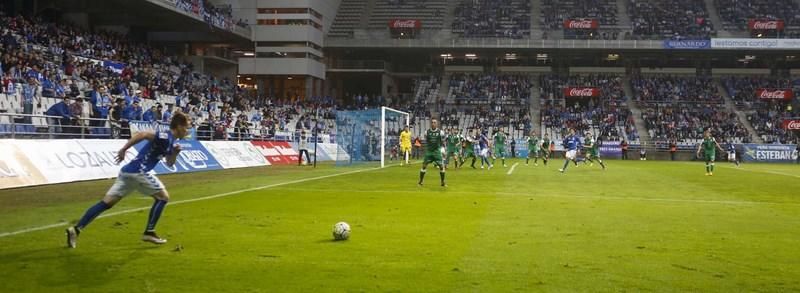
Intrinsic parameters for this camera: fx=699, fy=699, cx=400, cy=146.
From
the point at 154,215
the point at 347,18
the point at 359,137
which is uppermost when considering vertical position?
the point at 347,18

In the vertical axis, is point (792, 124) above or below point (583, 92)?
below

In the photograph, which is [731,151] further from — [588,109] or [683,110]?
→ [588,109]

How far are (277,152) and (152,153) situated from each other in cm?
2863

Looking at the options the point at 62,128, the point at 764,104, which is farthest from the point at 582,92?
the point at 62,128

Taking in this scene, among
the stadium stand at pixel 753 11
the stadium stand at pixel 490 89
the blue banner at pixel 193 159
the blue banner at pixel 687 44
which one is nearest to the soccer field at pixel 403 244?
the blue banner at pixel 193 159

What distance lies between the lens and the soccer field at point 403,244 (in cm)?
712

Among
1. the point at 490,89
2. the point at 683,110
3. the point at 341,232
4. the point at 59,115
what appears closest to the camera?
the point at 341,232

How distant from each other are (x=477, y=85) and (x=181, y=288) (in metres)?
69.0

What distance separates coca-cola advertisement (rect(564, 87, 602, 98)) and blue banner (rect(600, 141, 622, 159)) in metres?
10.1

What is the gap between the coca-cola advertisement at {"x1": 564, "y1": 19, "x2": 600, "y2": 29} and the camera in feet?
242

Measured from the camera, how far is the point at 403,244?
9523 mm

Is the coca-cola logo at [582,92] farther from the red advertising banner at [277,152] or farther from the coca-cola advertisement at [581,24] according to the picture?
the red advertising banner at [277,152]

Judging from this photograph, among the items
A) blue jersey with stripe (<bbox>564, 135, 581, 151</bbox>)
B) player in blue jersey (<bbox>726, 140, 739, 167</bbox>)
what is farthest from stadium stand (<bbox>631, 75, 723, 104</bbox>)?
blue jersey with stripe (<bbox>564, 135, 581, 151</bbox>)

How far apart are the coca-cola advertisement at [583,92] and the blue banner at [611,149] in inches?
399
